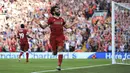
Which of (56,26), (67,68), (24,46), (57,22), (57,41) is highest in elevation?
(57,22)

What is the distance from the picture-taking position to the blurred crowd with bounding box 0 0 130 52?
26.2 metres

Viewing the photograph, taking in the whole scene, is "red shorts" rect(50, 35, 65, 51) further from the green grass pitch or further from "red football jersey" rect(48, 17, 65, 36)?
the green grass pitch

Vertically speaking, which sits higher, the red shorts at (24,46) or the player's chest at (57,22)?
the player's chest at (57,22)

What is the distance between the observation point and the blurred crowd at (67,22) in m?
26.2

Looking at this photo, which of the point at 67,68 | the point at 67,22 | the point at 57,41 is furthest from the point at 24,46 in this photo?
the point at 67,22

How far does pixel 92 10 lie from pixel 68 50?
4.39 m

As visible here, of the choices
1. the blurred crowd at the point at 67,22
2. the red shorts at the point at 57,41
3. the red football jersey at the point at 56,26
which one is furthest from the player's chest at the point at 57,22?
the blurred crowd at the point at 67,22

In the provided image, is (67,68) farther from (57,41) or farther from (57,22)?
(57,22)

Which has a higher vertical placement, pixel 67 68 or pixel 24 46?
pixel 24 46

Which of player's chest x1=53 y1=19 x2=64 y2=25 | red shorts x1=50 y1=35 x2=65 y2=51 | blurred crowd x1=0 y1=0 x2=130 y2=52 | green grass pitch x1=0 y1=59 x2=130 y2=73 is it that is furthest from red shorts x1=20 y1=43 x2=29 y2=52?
blurred crowd x1=0 y1=0 x2=130 y2=52

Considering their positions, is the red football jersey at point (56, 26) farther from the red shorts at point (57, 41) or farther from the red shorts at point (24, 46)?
the red shorts at point (24, 46)

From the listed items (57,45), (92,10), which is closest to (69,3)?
(92,10)

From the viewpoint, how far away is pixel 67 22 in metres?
27.8

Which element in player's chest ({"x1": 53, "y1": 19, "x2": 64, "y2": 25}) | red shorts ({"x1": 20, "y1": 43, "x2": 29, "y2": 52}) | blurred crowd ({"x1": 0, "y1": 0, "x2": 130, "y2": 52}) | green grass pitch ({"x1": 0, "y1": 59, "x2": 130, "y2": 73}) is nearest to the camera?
green grass pitch ({"x1": 0, "y1": 59, "x2": 130, "y2": 73})
